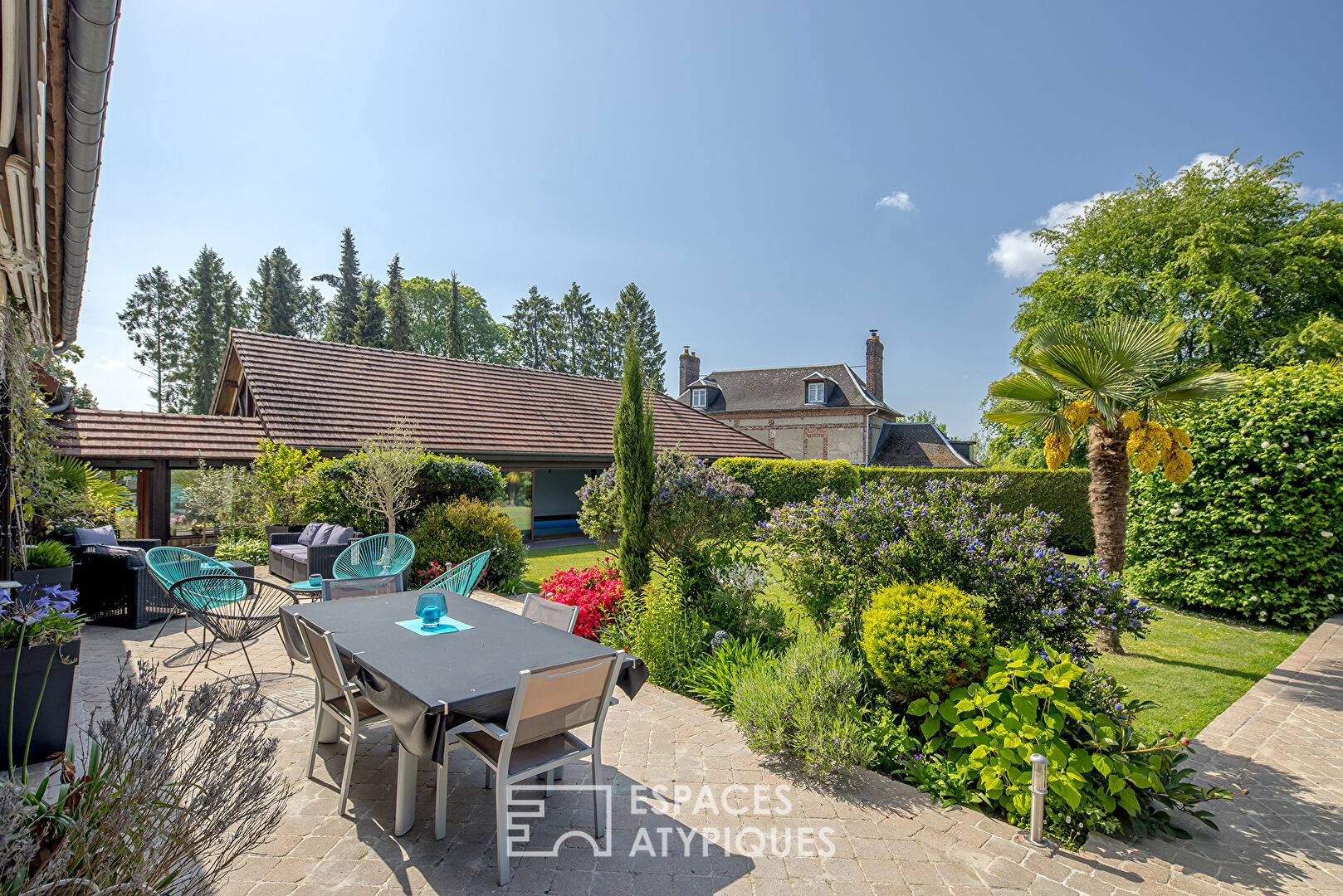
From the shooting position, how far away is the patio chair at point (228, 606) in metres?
5.31

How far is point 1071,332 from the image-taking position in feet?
25.2

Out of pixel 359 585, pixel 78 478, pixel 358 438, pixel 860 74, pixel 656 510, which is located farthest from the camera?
pixel 358 438

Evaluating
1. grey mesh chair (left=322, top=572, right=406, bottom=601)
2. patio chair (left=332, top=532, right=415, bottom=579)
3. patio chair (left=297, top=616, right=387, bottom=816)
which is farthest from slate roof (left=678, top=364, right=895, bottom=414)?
patio chair (left=297, top=616, right=387, bottom=816)

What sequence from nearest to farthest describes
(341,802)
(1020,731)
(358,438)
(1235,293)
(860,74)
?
(341,802) → (1020,731) → (860,74) → (358,438) → (1235,293)

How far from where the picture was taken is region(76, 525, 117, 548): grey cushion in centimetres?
830

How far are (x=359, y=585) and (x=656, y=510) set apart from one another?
11.2ft

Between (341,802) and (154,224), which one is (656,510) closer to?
(341,802)

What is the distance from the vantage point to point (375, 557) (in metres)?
8.34

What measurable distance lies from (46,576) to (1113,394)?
461 inches

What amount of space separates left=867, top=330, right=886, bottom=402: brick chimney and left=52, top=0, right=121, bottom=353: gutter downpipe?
3386 cm

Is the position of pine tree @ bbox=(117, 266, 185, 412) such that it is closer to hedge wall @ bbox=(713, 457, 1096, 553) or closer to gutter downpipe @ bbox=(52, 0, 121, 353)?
hedge wall @ bbox=(713, 457, 1096, 553)

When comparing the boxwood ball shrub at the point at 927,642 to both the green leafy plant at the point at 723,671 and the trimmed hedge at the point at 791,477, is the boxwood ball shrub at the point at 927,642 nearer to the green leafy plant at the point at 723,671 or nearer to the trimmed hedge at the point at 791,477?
the green leafy plant at the point at 723,671

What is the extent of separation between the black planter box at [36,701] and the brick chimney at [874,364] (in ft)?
113

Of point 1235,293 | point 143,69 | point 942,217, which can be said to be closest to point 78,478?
point 143,69
